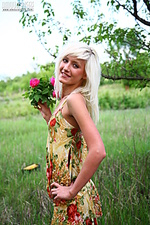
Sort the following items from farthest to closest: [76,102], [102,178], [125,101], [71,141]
Result: [125,101], [102,178], [71,141], [76,102]

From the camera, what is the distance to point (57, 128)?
1.27m

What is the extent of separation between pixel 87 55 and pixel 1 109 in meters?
8.94

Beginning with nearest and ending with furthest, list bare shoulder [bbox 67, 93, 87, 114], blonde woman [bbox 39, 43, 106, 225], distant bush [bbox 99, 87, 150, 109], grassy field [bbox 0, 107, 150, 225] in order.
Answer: bare shoulder [bbox 67, 93, 87, 114]
blonde woman [bbox 39, 43, 106, 225]
grassy field [bbox 0, 107, 150, 225]
distant bush [bbox 99, 87, 150, 109]

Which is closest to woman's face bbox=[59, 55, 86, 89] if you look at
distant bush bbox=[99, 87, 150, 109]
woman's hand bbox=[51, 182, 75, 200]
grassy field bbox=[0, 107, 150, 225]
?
woman's hand bbox=[51, 182, 75, 200]

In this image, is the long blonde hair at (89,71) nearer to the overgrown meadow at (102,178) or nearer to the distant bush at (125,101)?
the overgrown meadow at (102,178)

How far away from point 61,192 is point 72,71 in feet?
1.80

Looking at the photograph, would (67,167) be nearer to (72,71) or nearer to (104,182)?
(72,71)

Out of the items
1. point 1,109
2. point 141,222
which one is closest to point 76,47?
point 141,222

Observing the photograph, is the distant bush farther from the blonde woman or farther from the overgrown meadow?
the blonde woman

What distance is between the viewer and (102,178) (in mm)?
2734

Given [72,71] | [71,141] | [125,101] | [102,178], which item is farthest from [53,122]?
[125,101]

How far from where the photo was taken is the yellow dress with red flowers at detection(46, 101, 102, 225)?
4.14 ft

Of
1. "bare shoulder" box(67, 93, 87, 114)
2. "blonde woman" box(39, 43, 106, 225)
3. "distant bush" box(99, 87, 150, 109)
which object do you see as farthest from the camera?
"distant bush" box(99, 87, 150, 109)

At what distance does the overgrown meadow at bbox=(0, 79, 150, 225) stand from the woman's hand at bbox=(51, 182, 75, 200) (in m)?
0.84
